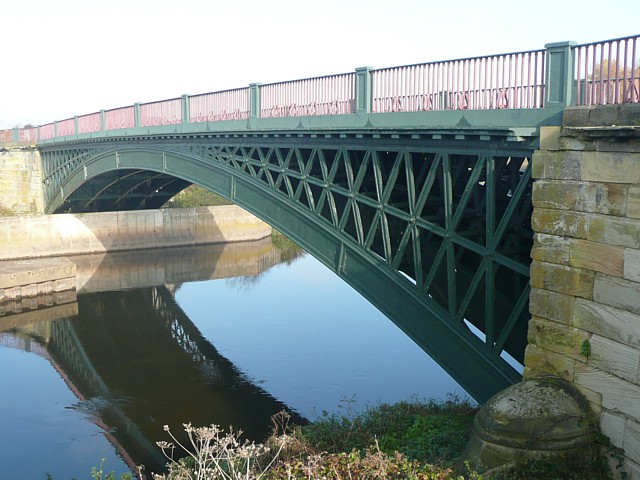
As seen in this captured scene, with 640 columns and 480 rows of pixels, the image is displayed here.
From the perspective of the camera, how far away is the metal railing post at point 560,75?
33.6 feet

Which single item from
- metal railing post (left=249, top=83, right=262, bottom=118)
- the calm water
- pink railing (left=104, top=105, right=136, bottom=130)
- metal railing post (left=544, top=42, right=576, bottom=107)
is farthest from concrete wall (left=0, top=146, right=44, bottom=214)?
metal railing post (left=544, top=42, right=576, bottom=107)

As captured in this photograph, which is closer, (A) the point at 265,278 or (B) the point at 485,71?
(B) the point at 485,71

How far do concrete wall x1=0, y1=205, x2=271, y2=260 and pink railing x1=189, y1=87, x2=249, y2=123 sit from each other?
20935 millimetres

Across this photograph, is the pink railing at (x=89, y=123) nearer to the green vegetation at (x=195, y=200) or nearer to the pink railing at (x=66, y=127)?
the pink railing at (x=66, y=127)

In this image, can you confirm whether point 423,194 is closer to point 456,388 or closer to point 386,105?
point 386,105

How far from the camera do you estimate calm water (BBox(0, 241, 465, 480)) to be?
58.4ft

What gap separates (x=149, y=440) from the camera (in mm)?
17500

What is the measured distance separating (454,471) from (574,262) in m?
3.14

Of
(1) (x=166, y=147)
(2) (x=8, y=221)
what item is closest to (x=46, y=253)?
(2) (x=8, y=221)

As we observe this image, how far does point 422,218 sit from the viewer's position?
1365cm

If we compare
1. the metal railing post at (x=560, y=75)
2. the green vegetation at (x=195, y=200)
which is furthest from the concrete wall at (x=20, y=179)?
the metal railing post at (x=560, y=75)

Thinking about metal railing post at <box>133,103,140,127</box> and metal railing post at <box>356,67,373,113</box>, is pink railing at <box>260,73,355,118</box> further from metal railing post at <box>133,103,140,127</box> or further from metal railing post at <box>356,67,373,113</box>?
metal railing post at <box>133,103,140,127</box>

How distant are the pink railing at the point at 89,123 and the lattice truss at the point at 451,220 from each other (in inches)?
731

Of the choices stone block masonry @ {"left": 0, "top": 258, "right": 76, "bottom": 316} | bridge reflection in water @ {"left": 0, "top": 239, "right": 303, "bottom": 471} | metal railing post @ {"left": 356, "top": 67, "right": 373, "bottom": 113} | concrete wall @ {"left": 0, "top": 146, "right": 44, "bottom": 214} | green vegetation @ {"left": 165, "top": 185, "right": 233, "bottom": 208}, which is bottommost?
bridge reflection in water @ {"left": 0, "top": 239, "right": 303, "bottom": 471}
